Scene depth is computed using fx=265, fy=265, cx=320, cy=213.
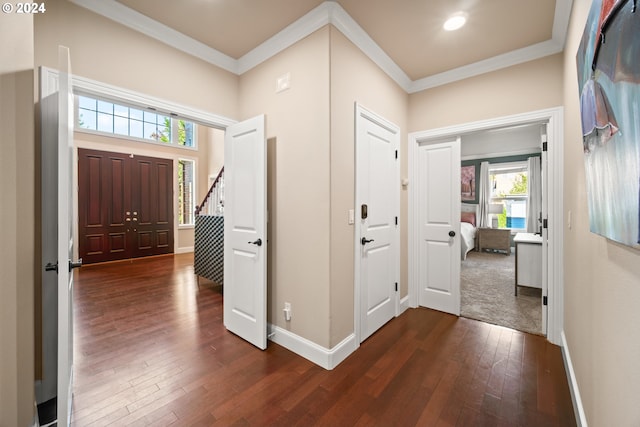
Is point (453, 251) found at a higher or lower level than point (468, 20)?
lower

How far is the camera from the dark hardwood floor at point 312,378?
1616 mm

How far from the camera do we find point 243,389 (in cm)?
184

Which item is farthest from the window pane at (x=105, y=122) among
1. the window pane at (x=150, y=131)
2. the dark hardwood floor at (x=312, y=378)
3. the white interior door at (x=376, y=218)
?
the white interior door at (x=376, y=218)

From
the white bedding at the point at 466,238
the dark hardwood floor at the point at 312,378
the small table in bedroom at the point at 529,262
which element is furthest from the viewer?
the white bedding at the point at 466,238

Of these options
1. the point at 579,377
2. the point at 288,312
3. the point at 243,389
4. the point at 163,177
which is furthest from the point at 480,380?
the point at 163,177

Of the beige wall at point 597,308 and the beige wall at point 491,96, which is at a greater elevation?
the beige wall at point 491,96

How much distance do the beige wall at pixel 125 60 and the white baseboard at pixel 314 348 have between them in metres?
2.27

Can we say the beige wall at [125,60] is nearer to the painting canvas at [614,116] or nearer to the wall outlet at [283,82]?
the wall outlet at [283,82]

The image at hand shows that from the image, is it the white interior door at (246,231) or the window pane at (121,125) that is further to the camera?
the window pane at (121,125)

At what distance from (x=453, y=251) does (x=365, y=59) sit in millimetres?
2287

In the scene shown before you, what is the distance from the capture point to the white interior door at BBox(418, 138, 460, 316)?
10.0ft

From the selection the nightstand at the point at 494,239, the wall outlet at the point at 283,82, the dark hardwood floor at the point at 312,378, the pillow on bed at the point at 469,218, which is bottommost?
the dark hardwood floor at the point at 312,378

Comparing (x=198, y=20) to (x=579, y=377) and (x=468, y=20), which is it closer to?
(x=468, y=20)

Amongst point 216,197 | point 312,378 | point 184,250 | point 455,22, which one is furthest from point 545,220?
point 184,250
